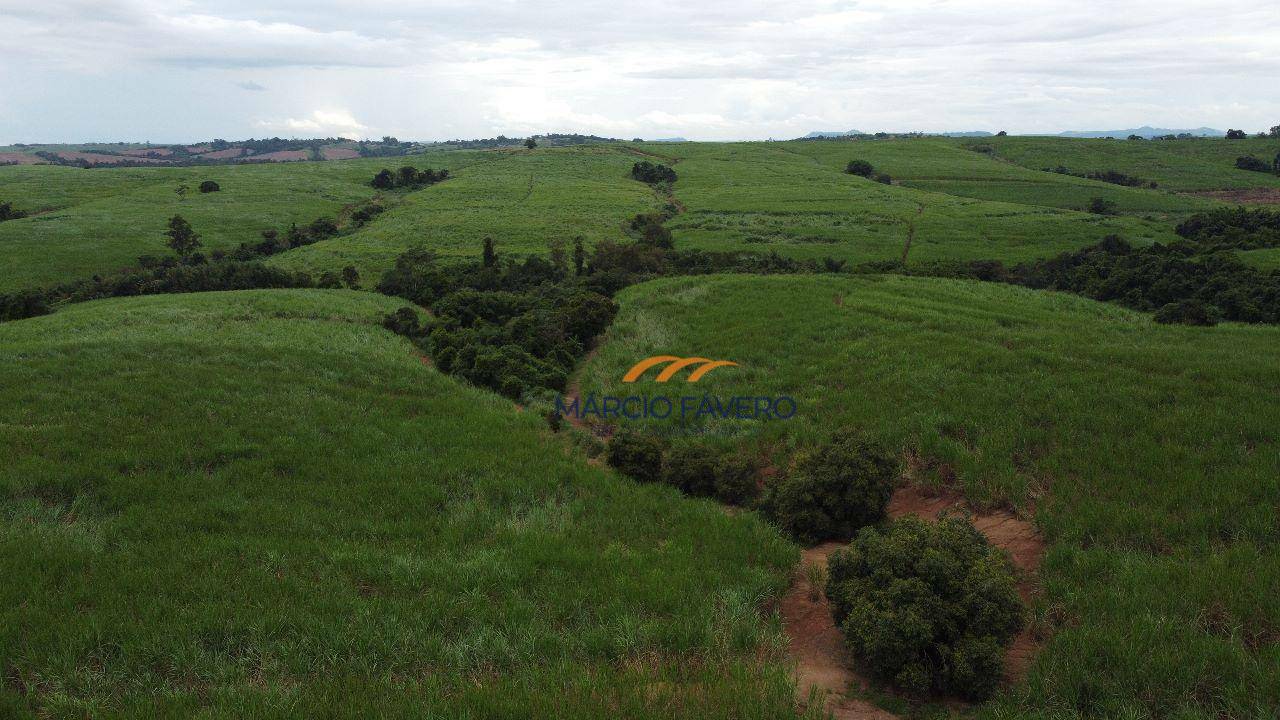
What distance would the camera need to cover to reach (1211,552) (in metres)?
7.17

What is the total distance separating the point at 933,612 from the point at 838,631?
4.30 ft

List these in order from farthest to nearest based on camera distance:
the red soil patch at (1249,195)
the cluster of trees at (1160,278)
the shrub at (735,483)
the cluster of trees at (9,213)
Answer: the red soil patch at (1249,195)
the cluster of trees at (9,213)
the cluster of trees at (1160,278)
the shrub at (735,483)

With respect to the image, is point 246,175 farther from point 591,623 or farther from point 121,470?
point 591,623

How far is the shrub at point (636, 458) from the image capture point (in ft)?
41.2

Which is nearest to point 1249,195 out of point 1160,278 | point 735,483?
point 1160,278

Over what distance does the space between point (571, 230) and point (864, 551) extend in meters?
56.8

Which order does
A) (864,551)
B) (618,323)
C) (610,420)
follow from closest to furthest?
(864,551) → (610,420) → (618,323)

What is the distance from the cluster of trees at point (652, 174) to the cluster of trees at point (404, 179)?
33.4 m

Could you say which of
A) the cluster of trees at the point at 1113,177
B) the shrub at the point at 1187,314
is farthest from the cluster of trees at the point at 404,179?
the cluster of trees at the point at 1113,177

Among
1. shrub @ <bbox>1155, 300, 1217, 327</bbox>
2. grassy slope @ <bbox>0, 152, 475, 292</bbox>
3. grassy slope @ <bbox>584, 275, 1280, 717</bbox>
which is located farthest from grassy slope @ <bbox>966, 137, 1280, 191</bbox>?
grassy slope @ <bbox>0, 152, 475, 292</bbox>

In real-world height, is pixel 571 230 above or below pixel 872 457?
above

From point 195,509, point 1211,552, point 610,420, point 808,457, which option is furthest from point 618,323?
point 1211,552

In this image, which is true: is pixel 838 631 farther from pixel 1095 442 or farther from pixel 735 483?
pixel 1095 442

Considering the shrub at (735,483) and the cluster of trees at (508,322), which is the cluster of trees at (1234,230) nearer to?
the cluster of trees at (508,322)
